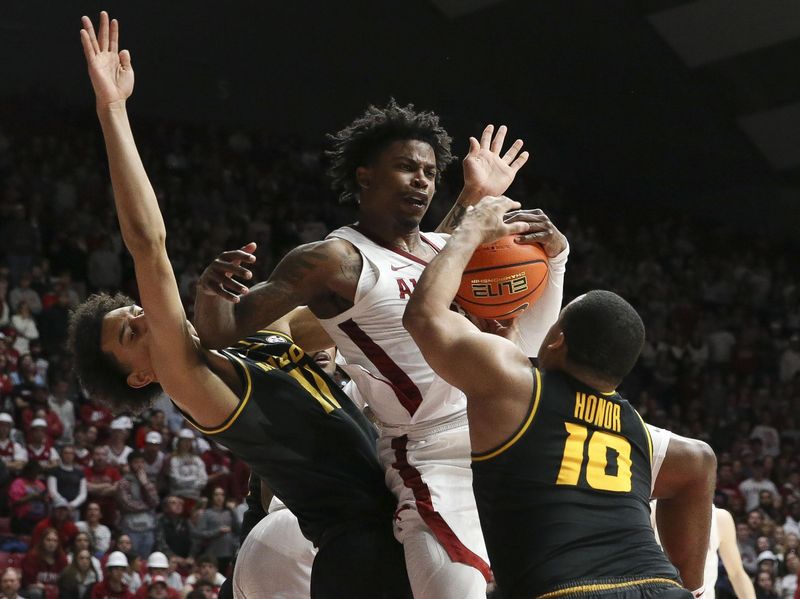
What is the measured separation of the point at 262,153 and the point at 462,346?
16.2 meters

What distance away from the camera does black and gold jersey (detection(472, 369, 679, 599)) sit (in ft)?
10.7

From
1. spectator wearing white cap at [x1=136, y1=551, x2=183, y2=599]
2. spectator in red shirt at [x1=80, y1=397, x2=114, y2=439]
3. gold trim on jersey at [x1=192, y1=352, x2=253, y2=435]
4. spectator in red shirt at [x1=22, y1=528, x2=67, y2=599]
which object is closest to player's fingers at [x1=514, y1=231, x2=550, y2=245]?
gold trim on jersey at [x1=192, y1=352, x2=253, y2=435]

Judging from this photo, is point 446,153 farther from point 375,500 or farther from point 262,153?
point 262,153

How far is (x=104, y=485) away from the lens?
10.9 meters

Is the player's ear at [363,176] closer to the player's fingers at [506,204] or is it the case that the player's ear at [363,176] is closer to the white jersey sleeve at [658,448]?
the player's fingers at [506,204]

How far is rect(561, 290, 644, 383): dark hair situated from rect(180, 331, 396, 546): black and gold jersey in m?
1.00

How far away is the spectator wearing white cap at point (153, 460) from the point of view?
11383 mm

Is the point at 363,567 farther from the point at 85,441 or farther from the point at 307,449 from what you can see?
the point at 85,441

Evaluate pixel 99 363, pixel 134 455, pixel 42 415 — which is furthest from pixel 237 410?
pixel 42 415

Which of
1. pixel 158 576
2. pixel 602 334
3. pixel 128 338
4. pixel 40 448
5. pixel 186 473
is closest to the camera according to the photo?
pixel 602 334

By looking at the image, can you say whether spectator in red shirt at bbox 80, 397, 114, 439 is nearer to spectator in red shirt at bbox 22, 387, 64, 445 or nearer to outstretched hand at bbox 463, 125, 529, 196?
Answer: spectator in red shirt at bbox 22, 387, 64, 445

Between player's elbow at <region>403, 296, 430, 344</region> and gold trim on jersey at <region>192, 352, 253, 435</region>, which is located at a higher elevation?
player's elbow at <region>403, 296, 430, 344</region>

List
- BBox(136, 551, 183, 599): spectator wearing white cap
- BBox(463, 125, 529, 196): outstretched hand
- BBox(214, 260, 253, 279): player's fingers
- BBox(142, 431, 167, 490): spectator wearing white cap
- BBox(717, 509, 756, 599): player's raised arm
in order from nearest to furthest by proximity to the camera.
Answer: BBox(214, 260, 253, 279): player's fingers
BBox(463, 125, 529, 196): outstretched hand
BBox(717, 509, 756, 599): player's raised arm
BBox(136, 551, 183, 599): spectator wearing white cap
BBox(142, 431, 167, 490): spectator wearing white cap

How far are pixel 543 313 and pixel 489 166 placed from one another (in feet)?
1.81
